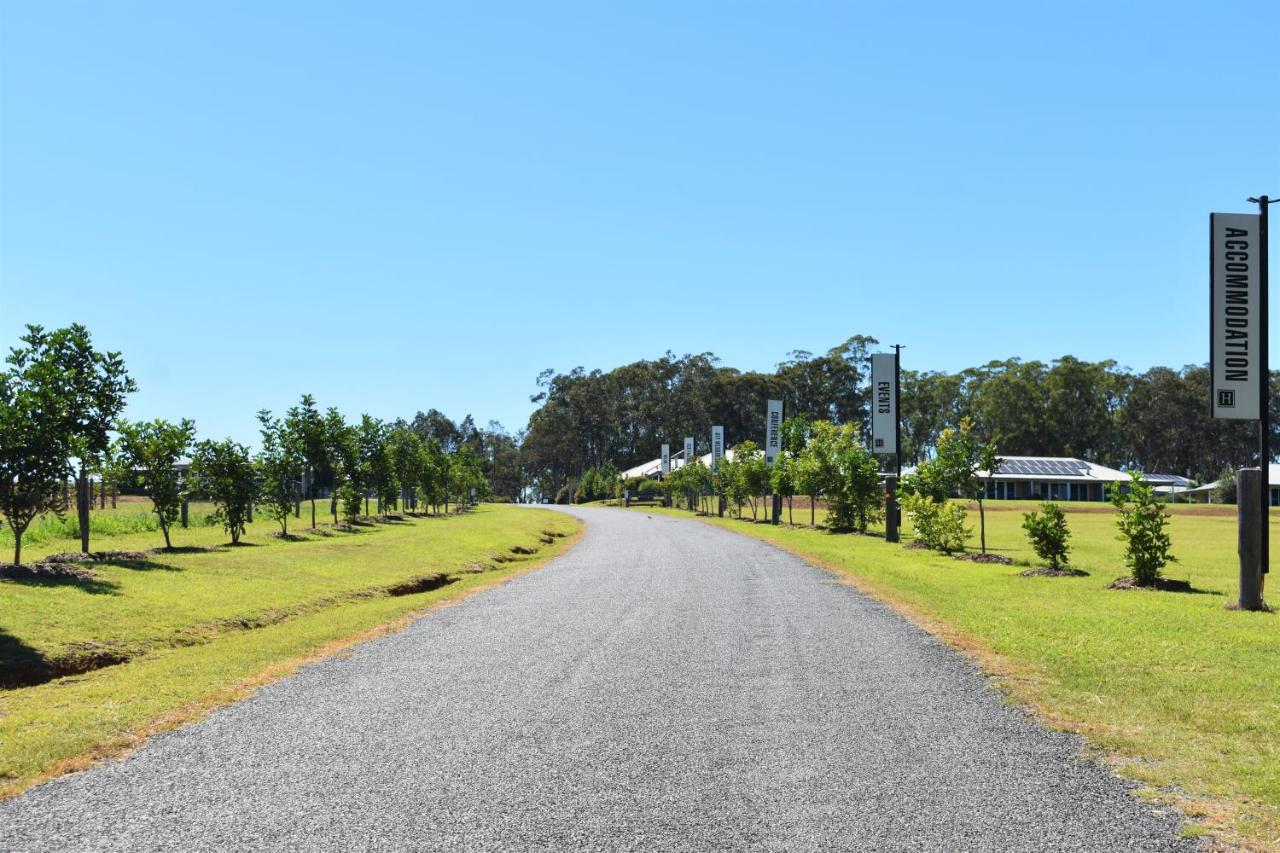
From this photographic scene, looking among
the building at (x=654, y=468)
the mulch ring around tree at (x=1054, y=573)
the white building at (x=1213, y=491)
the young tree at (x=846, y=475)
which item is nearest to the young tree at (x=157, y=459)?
the mulch ring around tree at (x=1054, y=573)

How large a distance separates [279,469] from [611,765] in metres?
28.1

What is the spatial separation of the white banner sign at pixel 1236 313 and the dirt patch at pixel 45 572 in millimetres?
17898

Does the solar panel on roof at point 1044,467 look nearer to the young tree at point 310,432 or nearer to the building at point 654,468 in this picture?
the building at point 654,468

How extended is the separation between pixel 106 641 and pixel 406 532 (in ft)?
75.0

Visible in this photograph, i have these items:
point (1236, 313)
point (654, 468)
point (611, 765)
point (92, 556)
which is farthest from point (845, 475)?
point (654, 468)

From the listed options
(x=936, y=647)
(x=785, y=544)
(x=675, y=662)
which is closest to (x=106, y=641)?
(x=675, y=662)

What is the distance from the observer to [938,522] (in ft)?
88.2

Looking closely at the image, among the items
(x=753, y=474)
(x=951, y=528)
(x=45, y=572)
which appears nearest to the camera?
(x=45, y=572)

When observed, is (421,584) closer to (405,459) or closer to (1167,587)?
(1167,587)

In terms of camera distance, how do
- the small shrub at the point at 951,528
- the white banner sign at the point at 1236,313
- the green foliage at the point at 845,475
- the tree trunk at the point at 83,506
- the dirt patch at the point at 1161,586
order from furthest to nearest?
the green foliage at the point at 845,475
the small shrub at the point at 951,528
the tree trunk at the point at 83,506
the dirt patch at the point at 1161,586
the white banner sign at the point at 1236,313

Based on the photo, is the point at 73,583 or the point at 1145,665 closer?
the point at 1145,665

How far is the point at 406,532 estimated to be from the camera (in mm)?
34250

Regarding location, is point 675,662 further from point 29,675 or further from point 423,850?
point 29,675

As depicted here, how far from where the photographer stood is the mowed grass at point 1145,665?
5777 millimetres
